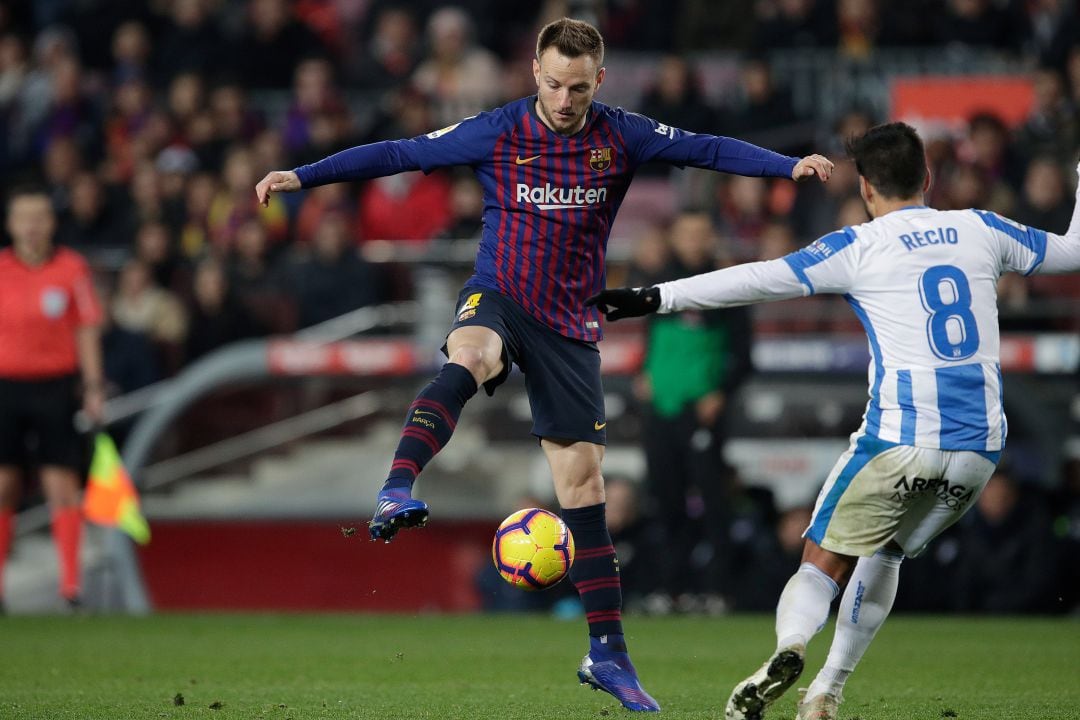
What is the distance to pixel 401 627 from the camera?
1012 cm

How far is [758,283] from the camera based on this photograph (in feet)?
16.7

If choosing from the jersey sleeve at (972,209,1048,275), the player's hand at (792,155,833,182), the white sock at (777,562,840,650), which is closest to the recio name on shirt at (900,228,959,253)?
the jersey sleeve at (972,209,1048,275)

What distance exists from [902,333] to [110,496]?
24.8 feet

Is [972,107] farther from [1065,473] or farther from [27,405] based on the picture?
[27,405]

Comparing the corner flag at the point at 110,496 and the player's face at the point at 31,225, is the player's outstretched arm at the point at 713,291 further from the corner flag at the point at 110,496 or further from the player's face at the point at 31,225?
the corner flag at the point at 110,496

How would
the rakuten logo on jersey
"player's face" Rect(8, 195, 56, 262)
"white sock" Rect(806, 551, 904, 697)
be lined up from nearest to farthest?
"white sock" Rect(806, 551, 904, 697)
the rakuten logo on jersey
"player's face" Rect(8, 195, 56, 262)

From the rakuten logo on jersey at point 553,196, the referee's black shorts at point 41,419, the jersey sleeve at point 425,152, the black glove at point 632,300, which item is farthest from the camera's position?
the referee's black shorts at point 41,419

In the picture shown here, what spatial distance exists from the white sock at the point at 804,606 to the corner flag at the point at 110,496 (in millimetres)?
7033

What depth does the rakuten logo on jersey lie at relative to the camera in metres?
A: 6.03

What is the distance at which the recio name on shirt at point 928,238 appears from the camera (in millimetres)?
5160

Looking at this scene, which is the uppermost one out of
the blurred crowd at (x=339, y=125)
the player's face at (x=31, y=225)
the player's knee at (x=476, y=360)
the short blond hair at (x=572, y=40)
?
the blurred crowd at (x=339, y=125)

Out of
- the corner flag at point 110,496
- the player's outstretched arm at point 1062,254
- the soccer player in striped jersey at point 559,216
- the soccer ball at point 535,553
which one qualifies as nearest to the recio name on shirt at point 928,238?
the player's outstretched arm at point 1062,254

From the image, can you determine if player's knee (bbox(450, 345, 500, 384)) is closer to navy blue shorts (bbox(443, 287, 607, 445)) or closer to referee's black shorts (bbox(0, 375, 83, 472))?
navy blue shorts (bbox(443, 287, 607, 445))

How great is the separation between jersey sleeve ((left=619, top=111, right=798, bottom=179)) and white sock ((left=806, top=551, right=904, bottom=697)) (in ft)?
4.91
